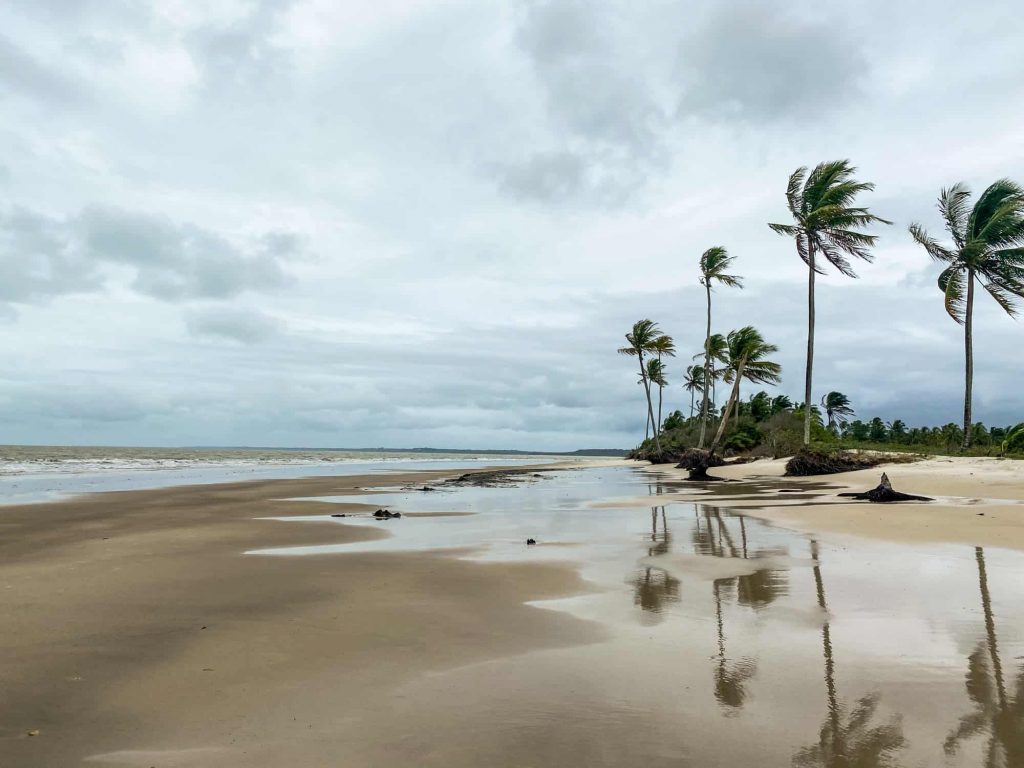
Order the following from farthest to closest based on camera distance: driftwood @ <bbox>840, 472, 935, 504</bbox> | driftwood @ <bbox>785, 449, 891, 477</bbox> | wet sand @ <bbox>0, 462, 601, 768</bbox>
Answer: driftwood @ <bbox>785, 449, 891, 477</bbox> → driftwood @ <bbox>840, 472, 935, 504</bbox> → wet sand @ <bbox>0, 462, 601, 768</bbox>

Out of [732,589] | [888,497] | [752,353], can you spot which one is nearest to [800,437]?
[752,353]

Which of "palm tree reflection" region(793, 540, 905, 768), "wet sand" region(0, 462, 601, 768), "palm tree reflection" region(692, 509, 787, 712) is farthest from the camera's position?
"palm tree reflection" region(692, 509, 787, 712)

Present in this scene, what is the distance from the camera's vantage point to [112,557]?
36.1 ft

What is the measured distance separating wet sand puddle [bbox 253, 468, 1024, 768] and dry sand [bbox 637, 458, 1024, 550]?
2181 mm

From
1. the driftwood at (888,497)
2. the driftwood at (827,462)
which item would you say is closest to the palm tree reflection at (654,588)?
the driftwood at (888,497)

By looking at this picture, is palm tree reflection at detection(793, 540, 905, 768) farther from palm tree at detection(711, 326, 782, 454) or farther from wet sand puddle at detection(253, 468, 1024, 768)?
palm tree at detection(711, 326, 782, 454)

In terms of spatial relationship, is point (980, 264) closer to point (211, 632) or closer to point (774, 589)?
point (774, 589)

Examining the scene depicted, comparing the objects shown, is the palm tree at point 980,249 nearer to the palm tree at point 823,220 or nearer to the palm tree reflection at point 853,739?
the palm tree at point 823,220

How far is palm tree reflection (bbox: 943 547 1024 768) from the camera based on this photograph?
140 inches

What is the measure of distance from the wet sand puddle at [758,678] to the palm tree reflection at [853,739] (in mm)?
12

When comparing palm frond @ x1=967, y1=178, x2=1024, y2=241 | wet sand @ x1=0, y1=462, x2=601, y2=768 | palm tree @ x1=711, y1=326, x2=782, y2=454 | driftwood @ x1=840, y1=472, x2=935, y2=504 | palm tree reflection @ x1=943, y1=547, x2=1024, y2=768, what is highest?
palm frond @ x1=967, y1=178, x2=1024, y2=241

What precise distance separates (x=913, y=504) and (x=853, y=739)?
1489cm

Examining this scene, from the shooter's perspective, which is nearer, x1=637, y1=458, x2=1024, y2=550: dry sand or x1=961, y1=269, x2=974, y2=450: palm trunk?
x1=637, y1=458, x2=1024, y2=550: dry sand

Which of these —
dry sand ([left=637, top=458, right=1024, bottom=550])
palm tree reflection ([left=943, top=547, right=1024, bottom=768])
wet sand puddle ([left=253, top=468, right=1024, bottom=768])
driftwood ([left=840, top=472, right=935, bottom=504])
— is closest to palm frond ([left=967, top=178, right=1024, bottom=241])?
dry sand ([left=637, top=458, right=1024, bottom=550])
